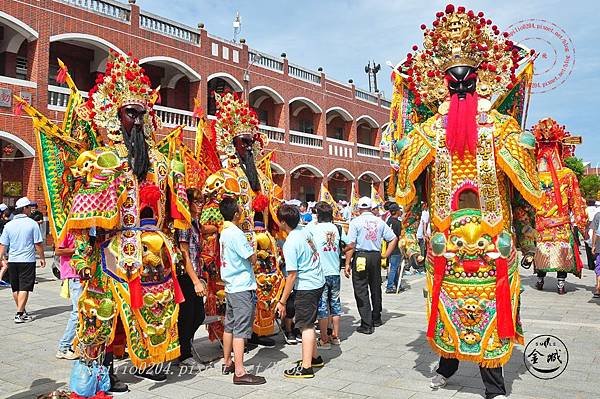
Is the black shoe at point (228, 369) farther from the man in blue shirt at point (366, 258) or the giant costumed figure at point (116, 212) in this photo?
the man in blue shirt at point (366, 258)

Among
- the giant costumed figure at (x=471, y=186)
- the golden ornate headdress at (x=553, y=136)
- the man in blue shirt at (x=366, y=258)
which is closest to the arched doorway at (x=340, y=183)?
the golden ornate headdress at (x=553, y=136)

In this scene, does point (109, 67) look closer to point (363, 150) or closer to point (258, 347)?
point (258, 347)

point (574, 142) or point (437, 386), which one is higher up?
point (574, 142)

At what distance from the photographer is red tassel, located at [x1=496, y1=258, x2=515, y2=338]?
395 cm

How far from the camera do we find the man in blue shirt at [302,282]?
4.91 meters

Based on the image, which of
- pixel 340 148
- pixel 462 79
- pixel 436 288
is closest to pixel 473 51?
pixel 462 79

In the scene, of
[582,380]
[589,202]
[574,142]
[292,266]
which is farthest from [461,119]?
[589,202]

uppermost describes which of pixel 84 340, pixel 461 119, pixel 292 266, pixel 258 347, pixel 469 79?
pixel 469 79

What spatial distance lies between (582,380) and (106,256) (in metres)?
4.34

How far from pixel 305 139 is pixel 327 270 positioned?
2160cm

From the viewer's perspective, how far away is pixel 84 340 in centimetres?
416

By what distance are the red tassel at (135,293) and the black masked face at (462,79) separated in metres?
3.07

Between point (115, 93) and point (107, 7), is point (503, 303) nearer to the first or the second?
point (115, 93)

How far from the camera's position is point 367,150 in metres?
32.9
